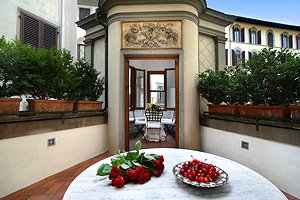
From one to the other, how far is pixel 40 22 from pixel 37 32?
31 centimetres

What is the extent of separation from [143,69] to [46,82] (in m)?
4.78

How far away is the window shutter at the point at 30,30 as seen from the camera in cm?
398

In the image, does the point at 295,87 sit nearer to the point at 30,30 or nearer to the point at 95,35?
the point at 95,35

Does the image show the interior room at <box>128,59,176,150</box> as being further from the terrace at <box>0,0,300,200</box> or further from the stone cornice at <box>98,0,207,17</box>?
the stone cornice at <box>98,0,207,17</box>

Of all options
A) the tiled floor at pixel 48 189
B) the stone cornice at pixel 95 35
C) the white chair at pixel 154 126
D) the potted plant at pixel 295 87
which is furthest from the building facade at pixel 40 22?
the potted plant at pixel 295 87

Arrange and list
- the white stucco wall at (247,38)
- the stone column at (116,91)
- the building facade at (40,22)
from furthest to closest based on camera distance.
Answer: the white stucco wall at (247,38) → the building facade at (40,22) → the stone column at (116,91)

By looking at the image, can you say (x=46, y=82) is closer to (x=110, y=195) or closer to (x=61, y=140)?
(x=61, y=140)

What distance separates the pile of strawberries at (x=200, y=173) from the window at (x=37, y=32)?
467 cm

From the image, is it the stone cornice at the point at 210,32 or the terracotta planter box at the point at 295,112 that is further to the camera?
the stone cornice at the point at 210,32

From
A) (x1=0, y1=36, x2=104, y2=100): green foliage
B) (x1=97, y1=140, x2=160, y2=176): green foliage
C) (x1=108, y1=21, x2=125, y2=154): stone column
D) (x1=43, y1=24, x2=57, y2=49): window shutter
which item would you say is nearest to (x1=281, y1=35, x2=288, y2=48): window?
(x1=108, y1=21, x2=125, y2=154): stone column

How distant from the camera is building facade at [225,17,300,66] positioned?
36.4ft

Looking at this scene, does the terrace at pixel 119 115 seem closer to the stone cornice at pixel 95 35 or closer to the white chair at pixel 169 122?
the stone cornice at pixel 95 35

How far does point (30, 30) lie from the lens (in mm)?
4145

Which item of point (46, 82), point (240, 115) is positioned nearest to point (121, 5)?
point (46, 82)
